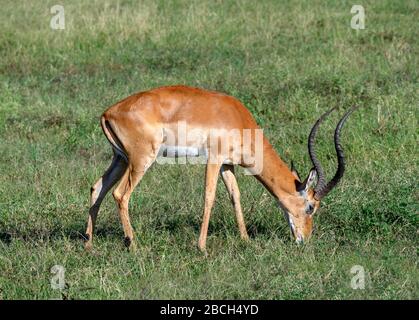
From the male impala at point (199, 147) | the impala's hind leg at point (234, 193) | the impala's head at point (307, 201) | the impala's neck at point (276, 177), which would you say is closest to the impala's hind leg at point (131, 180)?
the male impala at point (199, 147)

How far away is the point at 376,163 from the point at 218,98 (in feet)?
6.22

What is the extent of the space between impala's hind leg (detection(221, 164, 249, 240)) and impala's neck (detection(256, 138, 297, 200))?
23 cm

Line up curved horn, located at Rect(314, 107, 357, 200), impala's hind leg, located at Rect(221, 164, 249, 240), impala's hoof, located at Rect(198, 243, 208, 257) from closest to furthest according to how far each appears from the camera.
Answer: impala's hoof, located at Rect(198, 243, 208, 257) < curved horn, located at Rect(314, 107, 357, 200) < impala's hind leg, located at Rect(221, 164, 249, 240)

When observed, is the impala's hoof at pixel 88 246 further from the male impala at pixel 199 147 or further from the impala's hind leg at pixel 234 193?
the impala's hind leg at pixel 234 193

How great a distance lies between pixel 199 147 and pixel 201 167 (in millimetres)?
1640

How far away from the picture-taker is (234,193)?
711 cm

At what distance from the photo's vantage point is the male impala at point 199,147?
6773mm

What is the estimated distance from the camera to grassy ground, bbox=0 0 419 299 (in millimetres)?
5988

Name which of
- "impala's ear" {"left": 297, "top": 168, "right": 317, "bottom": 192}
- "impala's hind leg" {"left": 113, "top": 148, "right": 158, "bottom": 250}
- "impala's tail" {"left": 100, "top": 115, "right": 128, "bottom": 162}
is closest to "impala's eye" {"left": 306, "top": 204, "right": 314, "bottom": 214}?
"impala's ear" {"left": 297, "top": 168, "right": 317, "bottom": 192}

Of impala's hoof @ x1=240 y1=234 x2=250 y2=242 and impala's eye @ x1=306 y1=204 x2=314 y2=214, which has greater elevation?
impala's eye @ x1=306 y1=204 x2=314 y2=214

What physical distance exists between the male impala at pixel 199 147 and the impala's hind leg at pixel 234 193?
0.03ft

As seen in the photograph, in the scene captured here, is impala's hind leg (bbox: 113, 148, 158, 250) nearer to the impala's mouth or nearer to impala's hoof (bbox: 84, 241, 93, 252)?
impala's hoof (bbox: 84, 241, 93, 252)
